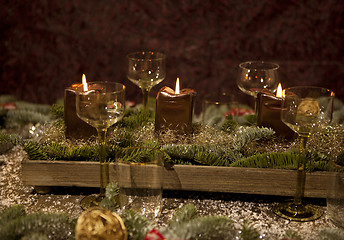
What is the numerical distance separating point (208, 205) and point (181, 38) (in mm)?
1565

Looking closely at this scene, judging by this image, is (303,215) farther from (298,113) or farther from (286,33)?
(286,33)

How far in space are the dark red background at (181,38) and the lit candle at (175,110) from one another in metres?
1.33

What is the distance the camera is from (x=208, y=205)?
935mm

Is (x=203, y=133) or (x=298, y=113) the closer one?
(x=298, y=113)

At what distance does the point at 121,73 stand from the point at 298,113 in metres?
1.71

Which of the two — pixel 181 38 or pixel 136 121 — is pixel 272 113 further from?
pixel 181 38

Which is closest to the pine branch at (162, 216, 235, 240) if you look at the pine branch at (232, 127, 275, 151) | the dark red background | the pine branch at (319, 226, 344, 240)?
the pine branch at (319, 226, 344, 240)

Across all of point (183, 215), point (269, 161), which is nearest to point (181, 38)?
point (269, 161)

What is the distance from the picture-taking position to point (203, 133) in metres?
1.08

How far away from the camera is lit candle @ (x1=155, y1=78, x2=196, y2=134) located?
3.43 feet

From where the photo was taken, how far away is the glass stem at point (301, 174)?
0.88 meters

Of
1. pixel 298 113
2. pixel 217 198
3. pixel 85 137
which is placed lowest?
pixel 217 198

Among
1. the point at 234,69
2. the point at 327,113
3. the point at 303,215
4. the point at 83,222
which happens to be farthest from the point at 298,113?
the point at 234,69

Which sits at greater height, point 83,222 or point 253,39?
point 253,39
